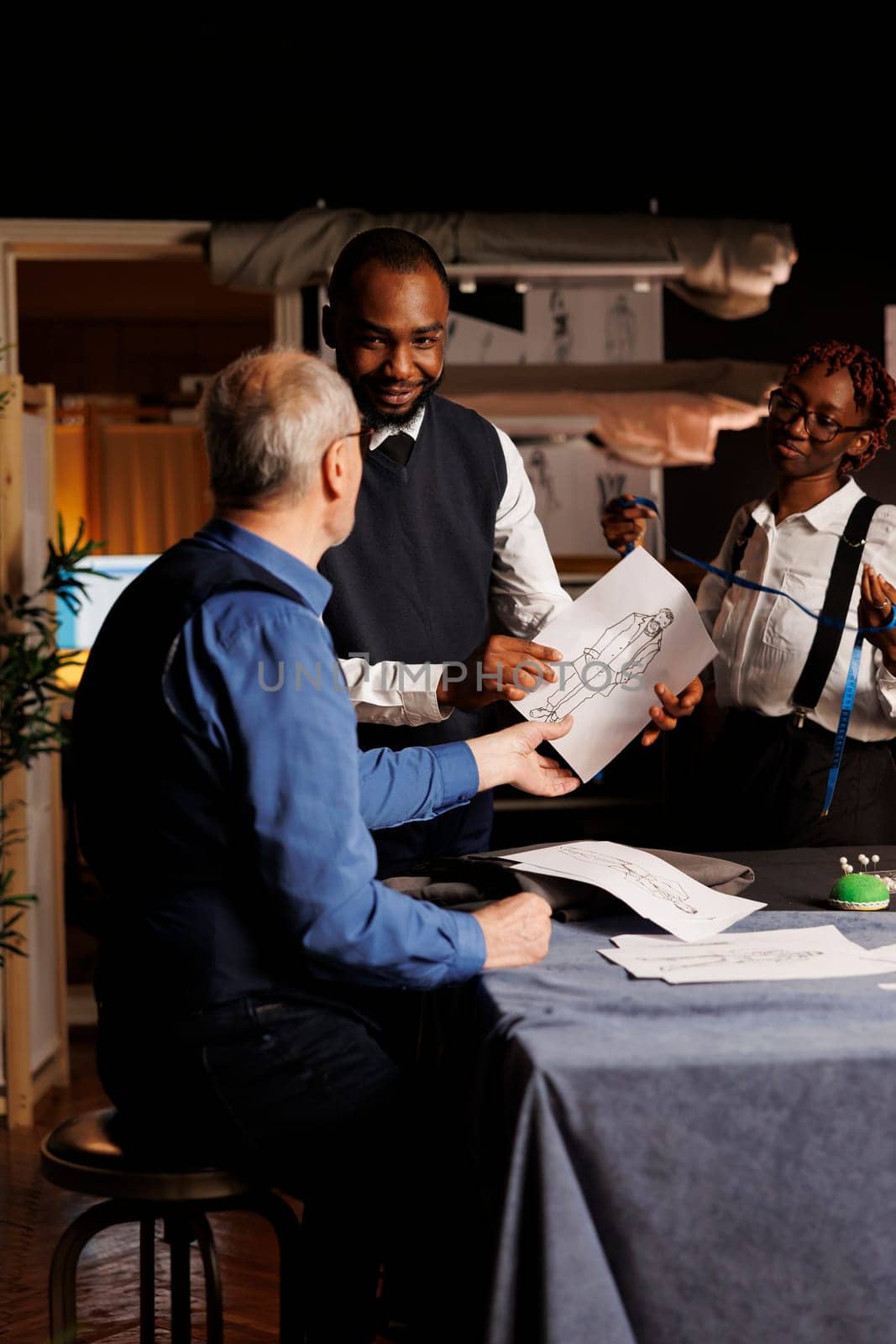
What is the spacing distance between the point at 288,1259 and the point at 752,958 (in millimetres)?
647

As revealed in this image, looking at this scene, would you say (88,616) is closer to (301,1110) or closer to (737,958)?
(301,1110)

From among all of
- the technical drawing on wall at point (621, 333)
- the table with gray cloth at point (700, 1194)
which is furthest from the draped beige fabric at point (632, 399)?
the table with gray cloth at point (700, 1194)

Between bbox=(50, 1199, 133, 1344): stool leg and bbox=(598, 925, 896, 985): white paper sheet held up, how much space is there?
0.63 metres

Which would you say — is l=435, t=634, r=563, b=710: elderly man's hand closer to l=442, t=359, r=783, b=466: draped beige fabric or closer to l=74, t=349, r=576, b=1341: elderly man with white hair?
l=74, t=349, r=576, b=1341: elderly man with white hair

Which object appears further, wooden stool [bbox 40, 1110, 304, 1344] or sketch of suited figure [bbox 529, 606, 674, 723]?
sketch of suited figure [bbox 529, 606, 674, 723]

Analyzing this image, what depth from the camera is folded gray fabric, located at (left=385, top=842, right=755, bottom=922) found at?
183cm

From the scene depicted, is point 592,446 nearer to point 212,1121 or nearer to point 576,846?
point 576,846

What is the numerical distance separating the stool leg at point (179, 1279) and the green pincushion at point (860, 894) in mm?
938

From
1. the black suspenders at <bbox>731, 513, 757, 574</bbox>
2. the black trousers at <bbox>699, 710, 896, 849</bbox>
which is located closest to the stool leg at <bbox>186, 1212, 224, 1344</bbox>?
the black trousers at <bbox>699, 710, 896, 849</bbox>

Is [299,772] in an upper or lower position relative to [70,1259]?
upper

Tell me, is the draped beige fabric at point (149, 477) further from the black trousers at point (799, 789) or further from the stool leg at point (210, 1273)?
the stool leg at point (210, 1273)

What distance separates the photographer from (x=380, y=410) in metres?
2.26

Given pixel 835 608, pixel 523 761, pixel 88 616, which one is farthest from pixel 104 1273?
pixel 88 616

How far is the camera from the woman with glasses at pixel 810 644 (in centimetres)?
255
